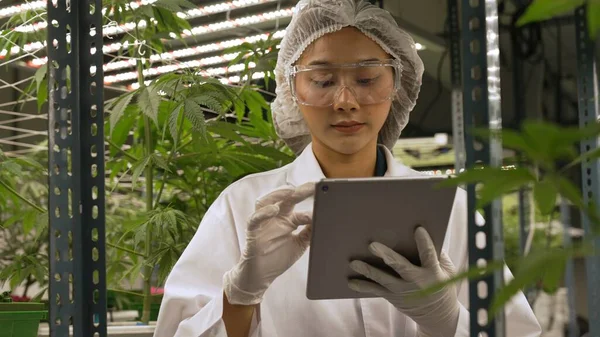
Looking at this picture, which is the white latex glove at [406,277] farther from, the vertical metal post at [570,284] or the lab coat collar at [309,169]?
the vertical metal post at [570,284]

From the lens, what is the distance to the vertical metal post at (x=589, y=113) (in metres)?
2.60

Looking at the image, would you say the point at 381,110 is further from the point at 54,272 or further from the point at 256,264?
the point at 54,272

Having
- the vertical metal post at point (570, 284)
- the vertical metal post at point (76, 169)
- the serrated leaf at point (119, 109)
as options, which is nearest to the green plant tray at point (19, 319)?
the vertical metal post at point (76, 169)

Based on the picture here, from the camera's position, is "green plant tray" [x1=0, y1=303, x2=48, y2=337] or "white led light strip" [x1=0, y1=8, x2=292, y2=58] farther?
"white led light strip" [x1=0, y1=8, x2=292, y2=58]

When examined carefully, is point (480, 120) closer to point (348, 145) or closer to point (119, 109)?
point (348, 145)

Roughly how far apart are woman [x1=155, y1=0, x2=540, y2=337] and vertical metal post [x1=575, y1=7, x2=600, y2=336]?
0.80 meters

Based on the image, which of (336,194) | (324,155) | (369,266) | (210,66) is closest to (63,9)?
(336,194)

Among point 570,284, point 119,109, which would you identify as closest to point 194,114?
point 119,109

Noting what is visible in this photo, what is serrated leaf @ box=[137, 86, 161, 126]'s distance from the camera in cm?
200

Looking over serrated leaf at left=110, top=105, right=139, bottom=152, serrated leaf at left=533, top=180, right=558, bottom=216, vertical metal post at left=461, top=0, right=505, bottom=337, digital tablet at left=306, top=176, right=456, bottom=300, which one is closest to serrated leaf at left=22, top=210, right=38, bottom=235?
serrated leaf at left=110, top=105, right=139, bottom=152

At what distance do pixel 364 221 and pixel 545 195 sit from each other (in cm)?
90

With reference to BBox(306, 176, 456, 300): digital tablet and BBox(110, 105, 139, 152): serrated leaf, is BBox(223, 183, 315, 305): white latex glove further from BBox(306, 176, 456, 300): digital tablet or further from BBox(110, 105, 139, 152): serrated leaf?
BBox(110, 105, 139, 152): serrated leaf

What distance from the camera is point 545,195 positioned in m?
0.44

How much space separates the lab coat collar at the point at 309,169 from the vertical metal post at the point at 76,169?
68cm
